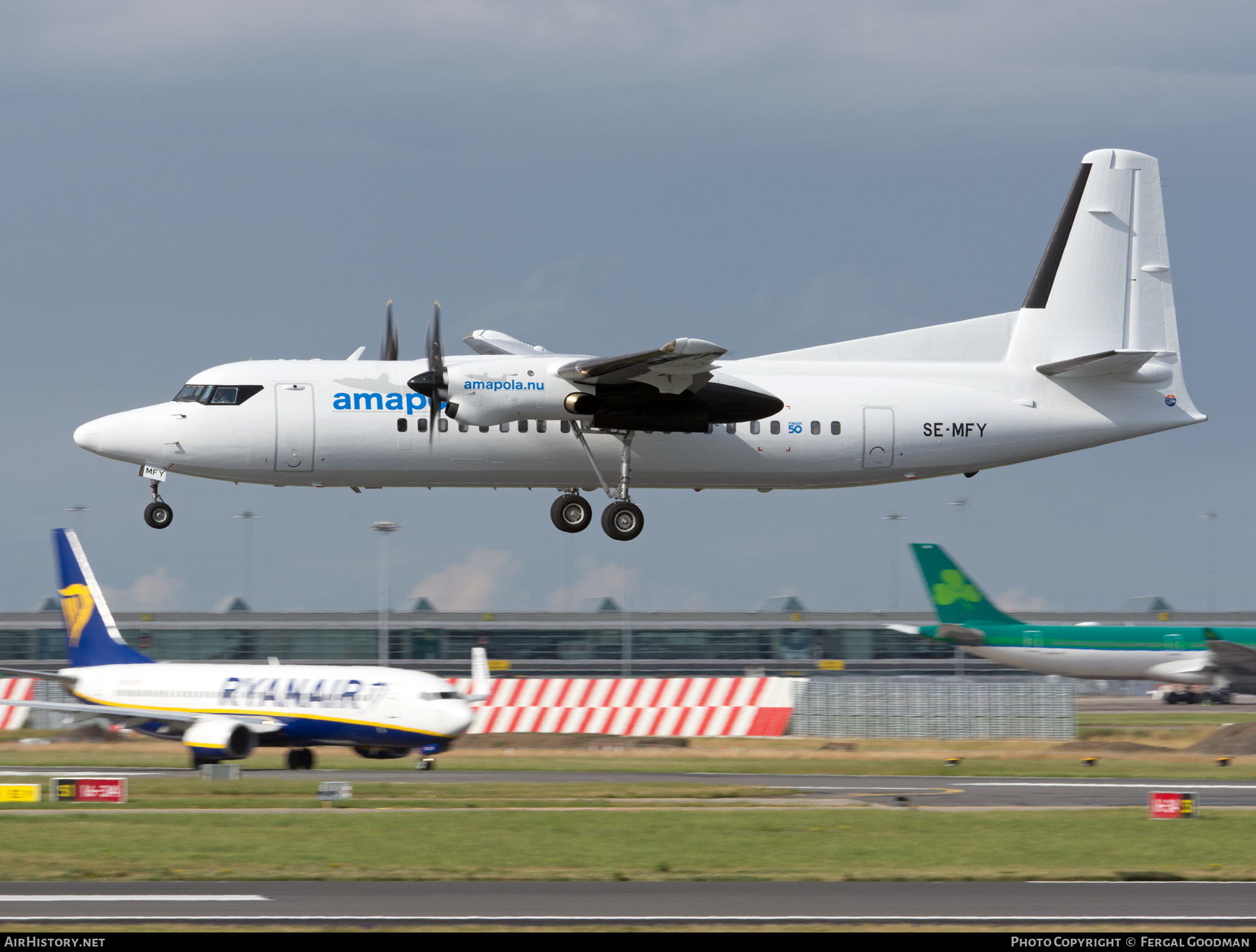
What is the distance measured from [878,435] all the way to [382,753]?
18.8 metres

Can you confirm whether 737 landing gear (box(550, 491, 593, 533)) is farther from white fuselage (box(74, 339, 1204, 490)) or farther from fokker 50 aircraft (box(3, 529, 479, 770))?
fokker 50 aircraft (box(3, 529, 479, 770))

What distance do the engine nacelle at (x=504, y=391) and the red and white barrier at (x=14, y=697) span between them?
33743 mm

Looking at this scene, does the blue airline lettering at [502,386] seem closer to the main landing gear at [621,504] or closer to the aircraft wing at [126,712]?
the main landing gear at [621,504]

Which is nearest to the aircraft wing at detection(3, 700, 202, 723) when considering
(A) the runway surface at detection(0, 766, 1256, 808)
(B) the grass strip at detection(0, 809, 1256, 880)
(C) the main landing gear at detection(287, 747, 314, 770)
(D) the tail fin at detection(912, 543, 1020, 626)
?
(A) the runway surface at detection(0, 766, 1256, 808)

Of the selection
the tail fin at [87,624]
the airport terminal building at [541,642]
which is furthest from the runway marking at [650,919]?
the airport terminal building at [541,642]

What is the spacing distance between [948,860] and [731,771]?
60.5 feet

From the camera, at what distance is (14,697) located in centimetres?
5444

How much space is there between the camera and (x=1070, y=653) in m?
58.1

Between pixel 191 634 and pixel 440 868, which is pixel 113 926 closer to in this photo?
pixel 440 868

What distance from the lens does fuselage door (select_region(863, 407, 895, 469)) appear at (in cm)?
2864

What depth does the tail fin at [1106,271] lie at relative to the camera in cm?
3219

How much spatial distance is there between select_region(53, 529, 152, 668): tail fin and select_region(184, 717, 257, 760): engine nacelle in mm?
4287

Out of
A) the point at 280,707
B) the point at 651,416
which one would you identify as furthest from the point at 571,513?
the point at 280,707

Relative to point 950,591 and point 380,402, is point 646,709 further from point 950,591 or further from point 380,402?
point 380,402
